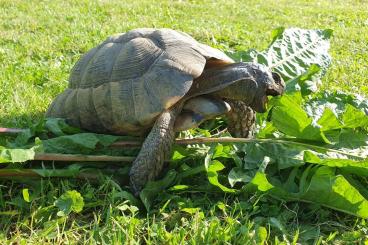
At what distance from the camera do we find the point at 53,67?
17.3 feet

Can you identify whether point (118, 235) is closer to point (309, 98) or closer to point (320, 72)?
point (309, 98)

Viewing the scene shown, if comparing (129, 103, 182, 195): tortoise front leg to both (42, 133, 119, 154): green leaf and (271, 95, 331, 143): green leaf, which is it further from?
(271, 95, 331, 143): green leaf

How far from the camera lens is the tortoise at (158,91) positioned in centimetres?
303

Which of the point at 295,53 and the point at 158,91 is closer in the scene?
the point at 158,91

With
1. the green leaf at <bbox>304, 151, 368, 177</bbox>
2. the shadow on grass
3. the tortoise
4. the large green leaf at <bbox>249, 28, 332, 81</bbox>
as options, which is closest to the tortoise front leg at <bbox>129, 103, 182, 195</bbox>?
the tortoise

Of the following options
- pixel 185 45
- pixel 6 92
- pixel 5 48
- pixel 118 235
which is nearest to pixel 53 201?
pixel 118 235

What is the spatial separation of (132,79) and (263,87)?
0.95 meters

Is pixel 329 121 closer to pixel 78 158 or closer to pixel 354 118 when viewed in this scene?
pixel 354 118

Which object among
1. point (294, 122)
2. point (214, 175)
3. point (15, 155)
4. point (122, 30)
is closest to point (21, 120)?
point (15, 155)

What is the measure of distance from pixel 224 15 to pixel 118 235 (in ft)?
25.7

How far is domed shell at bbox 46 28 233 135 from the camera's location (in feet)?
10.1

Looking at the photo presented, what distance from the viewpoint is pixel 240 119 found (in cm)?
354

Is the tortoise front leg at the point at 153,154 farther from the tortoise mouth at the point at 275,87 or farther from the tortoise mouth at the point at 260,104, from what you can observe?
the tortoise mouth at the point at 275,87

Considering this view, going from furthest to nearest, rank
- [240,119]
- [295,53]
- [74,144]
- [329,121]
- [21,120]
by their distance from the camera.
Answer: [295,53] < [21,120] < [240,119] < [329,121] < [74,144]
